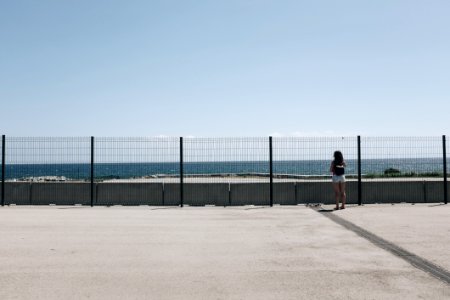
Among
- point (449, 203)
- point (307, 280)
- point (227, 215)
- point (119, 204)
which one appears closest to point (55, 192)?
point (119, 204)

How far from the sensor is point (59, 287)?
5.43 m

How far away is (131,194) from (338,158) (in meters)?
6.53

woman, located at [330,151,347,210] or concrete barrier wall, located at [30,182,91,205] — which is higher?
woman, located at [330,151,347,210]

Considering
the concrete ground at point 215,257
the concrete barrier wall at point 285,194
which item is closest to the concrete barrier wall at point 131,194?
the concrete ground at point 215,257

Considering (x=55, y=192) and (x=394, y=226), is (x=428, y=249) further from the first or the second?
(x=55, y=192)

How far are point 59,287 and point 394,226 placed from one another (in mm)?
7276

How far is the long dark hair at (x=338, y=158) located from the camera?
13.8 m

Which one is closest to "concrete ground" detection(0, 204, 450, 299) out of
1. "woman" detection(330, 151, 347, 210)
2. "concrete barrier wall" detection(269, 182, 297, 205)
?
"woman" detection(330, 151, 347, 210)

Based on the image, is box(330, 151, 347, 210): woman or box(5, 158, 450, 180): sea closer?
box(330, 151, 347, 210): woman

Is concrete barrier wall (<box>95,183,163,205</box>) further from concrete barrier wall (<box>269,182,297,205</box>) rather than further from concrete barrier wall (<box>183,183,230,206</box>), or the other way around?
concrete barrier wall (<box>269,182,297,205</box>)

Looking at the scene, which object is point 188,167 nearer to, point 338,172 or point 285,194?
point 285,194

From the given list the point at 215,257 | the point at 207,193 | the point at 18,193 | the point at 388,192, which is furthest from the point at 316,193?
the point at 18,193

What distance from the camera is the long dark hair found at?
45.3 feet

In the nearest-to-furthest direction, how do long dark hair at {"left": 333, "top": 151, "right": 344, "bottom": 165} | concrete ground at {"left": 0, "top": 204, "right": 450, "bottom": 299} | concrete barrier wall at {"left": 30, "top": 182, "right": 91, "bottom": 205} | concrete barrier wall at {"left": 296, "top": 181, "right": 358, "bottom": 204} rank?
1. concrete ground at {"left": 0, "top": 204, "right": 450, "bottom": 299}
2. long dark hair at {"left": 333, "top": 151, "right": 344, "bottom": 165}
3. concrete barrier wall at {"left": 296, "top": 181, "right": 358, "bottom": 204}
4. concrete barrier wall at {"left": 30, "top": 182, "right": 91, "bottom": 205}
